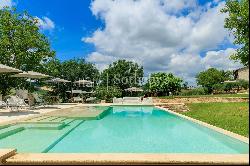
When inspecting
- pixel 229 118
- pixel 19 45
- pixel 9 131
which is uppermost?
pixel 19 45

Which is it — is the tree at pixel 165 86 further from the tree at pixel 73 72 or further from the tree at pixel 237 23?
the tree at pixel 237 23

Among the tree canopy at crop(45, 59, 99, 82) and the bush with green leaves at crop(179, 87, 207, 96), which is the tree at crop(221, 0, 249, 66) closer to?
the bush with green leaves at crop(179, 87, 207, 96)

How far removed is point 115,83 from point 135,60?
627 cm

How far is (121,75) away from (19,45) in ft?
87.6

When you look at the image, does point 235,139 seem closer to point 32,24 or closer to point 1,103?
point 1,103

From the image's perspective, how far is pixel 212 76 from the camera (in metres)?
74.5

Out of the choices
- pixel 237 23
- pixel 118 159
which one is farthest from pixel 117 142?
pixel 237 23

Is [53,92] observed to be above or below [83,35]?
below

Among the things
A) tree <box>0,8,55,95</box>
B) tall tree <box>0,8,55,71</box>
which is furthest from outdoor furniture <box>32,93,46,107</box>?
tall tree <box>0,8,55,71</box>

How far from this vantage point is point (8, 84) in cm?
2434

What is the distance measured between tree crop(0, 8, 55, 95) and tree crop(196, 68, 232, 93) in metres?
52.4

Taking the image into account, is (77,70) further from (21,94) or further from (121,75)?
(21,94)

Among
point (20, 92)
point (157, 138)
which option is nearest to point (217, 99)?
point (20, 92)

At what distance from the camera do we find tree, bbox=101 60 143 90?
49.2 m
